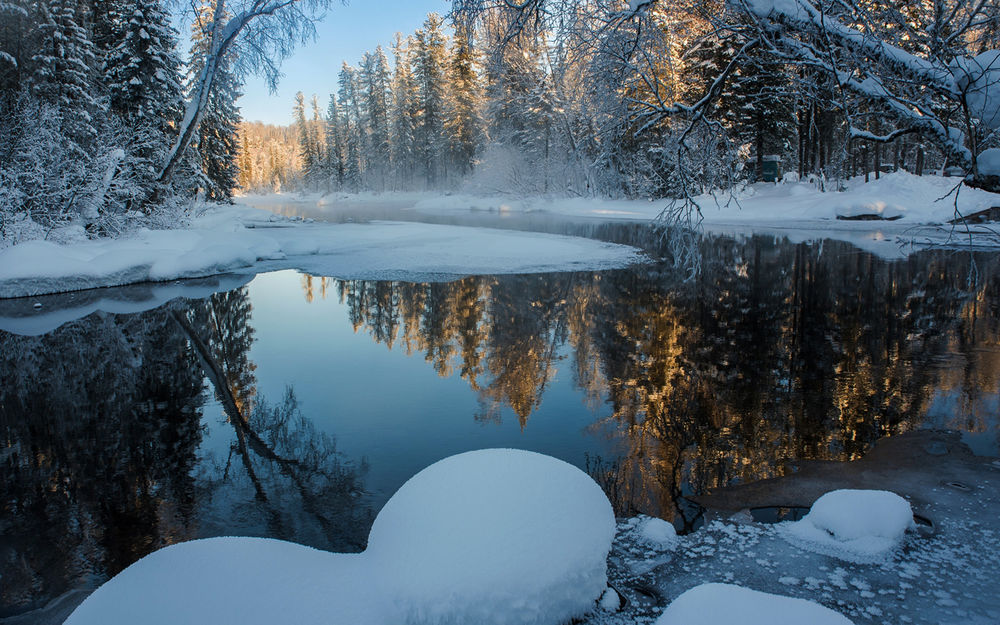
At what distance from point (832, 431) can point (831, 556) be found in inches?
89.3

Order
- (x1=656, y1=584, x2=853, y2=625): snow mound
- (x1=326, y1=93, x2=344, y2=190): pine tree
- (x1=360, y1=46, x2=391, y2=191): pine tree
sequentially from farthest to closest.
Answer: (x1=326, y1=93, x2=344, y2=190): pine tree
(x1=360, y1=46, x2=391, y2=191): pine tree
(x1=656, y1=584, x2=853, y2=625): snow mound

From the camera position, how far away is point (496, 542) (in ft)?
10.2

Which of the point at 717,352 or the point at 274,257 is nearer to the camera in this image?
the point at 717,352

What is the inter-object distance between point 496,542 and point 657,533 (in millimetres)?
1408

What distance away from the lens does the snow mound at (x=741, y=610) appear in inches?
96.8

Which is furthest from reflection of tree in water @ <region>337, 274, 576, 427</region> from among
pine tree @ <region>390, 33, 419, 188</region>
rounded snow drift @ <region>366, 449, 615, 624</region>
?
pine tree @ <region>390, 33, 419, 188</region>

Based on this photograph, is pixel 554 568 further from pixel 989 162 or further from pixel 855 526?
pixel 989 162

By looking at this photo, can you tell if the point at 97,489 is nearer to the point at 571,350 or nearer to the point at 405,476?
the point at 405,476

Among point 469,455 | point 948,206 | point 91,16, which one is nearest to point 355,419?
point 469,455

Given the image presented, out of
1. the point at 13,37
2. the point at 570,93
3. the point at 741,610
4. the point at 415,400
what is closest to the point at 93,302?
Answer: the point at 415,400

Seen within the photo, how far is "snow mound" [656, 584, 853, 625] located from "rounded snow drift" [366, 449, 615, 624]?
1.97 ft

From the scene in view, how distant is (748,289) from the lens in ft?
42.2

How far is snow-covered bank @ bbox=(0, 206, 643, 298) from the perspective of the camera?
13.8 metres

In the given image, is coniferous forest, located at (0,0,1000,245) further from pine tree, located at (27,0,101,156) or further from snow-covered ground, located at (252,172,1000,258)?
snow-covered ground, located at (252,172,1000,258)
